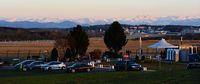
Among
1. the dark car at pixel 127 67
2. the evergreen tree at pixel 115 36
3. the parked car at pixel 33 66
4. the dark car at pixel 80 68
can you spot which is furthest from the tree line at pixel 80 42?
the dark car at pixel 127 67

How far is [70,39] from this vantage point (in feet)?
246

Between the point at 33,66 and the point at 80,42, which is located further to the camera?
the point at 80,42

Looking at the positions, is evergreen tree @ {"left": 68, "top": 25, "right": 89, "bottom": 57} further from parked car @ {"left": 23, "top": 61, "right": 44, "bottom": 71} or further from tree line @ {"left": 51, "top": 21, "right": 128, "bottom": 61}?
parked car @ {"left": 23, "top": 61, "right": 44, "bottom": 71}

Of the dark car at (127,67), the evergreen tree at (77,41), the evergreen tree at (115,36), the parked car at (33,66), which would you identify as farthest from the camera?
the evergreen tree at (115,36)

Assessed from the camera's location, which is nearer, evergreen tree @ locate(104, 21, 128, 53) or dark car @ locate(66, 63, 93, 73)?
dark car @ locate(66, 63, 93, 73)

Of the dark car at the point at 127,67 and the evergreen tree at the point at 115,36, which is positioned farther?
the evergreen tree at the point at 115,36

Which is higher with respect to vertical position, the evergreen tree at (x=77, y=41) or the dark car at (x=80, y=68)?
→ the evergreen tree at (x=77, y=41)

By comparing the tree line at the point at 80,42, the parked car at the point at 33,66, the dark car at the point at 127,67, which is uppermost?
the tree line at the point at 80,42

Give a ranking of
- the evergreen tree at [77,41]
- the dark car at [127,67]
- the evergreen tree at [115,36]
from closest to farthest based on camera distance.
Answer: the dark car at [127,67] < the evergreen tree at [77,41] < the evergreen tree at [115,36]

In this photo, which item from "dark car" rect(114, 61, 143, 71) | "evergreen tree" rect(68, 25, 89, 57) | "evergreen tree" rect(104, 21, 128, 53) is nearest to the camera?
"dark car" rect(114, 61, 143, 71)

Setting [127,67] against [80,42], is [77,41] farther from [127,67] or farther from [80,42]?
[127,67]

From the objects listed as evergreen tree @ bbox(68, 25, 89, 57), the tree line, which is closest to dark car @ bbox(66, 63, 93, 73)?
the tree line

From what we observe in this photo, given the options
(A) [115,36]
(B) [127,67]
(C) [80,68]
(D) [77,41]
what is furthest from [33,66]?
(A) [115,36]

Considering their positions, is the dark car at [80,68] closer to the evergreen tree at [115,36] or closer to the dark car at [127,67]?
the dark car at [127,67]
